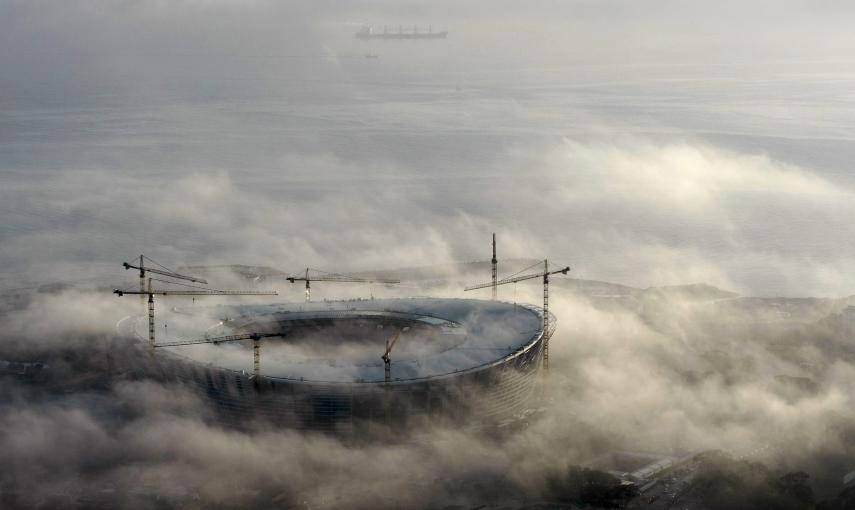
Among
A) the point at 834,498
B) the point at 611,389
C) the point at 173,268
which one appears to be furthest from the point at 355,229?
the point at 834,498

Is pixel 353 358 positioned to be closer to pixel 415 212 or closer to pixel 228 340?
pixel 228 340

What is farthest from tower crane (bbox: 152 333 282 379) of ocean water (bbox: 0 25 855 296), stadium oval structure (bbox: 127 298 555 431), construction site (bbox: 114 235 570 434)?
ocean water (bbox: 0 25 855 296)

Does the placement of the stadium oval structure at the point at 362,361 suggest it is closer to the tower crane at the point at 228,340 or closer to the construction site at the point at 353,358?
the construction site at the point at 353,358

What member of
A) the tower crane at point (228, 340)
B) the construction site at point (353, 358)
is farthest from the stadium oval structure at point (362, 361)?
the tower crane at point (228, 340)

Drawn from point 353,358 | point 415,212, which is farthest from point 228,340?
point 415,212

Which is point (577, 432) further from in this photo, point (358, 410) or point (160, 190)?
point (160, 190)

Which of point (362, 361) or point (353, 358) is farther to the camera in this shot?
point (353, 358)

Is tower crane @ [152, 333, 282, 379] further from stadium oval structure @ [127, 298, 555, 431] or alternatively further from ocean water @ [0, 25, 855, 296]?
ocean water @ [0, 25, 855, 296]

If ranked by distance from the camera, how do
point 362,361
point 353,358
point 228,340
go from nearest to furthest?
point 228,340 < point 362,361 < point 353,358
